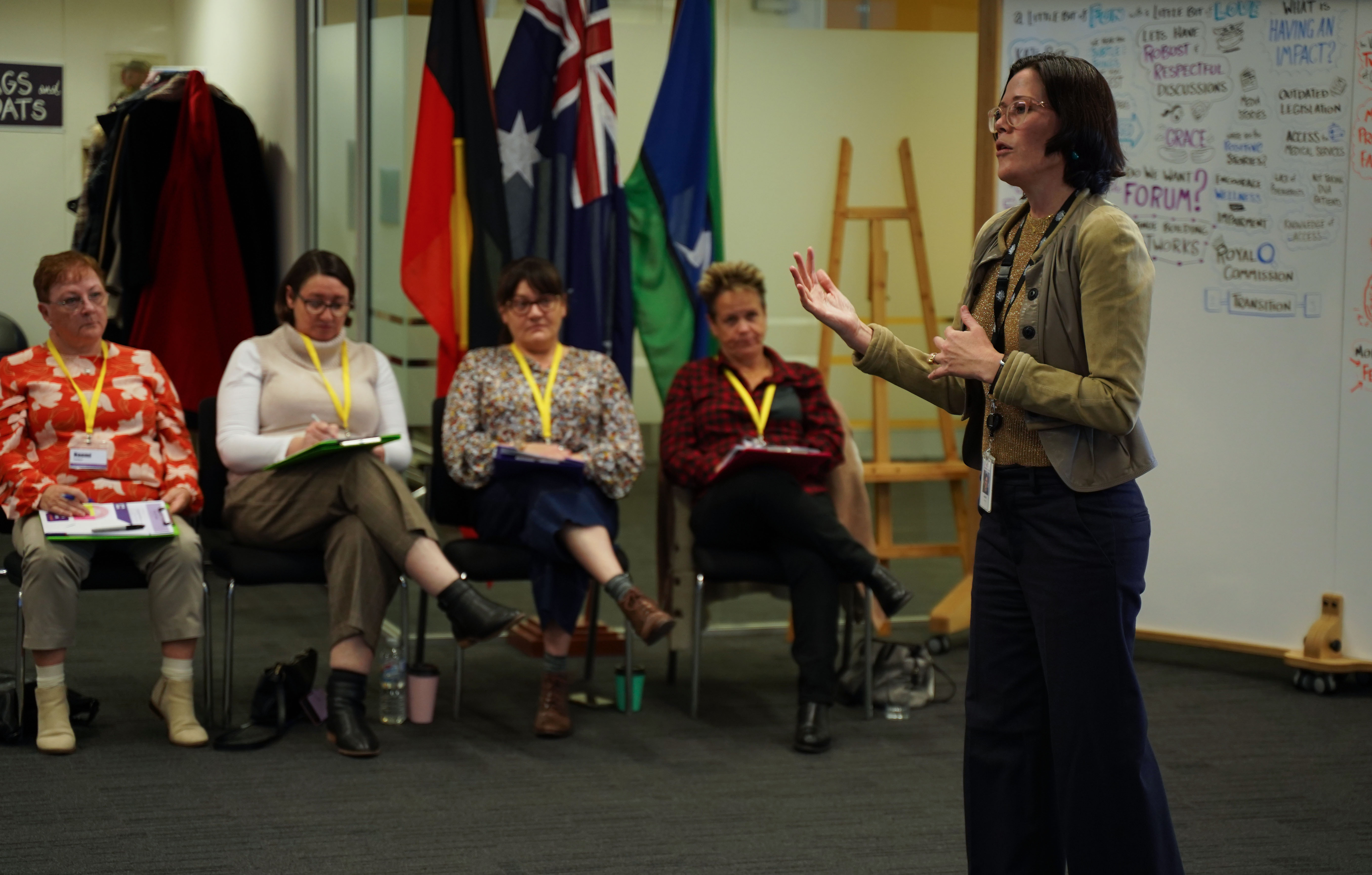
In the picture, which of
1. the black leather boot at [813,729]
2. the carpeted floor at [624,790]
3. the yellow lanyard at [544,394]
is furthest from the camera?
the yellow lanyard at [544,394]

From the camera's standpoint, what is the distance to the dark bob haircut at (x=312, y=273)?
3824 mm

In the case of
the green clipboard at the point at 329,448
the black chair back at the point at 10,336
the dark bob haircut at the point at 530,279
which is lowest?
the green clipboard at the point at 329,448

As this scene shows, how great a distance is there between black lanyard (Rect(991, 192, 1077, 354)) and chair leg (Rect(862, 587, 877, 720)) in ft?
5.83

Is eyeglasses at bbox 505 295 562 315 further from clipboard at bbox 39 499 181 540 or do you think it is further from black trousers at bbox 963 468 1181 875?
black trousers at bbox 963 468 1181 875

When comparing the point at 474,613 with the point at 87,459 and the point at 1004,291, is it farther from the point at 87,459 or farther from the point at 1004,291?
the point at 1004,291

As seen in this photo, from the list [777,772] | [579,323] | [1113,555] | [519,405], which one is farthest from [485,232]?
[1113,555]

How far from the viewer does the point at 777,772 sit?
3.39m

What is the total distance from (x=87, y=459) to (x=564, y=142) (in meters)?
1.69

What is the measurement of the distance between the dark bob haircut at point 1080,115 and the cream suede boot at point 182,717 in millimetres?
2505

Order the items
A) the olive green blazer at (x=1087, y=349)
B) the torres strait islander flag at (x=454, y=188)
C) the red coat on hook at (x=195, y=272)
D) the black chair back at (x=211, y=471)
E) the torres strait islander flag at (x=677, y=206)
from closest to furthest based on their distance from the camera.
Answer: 1. the olive green blazer at (x=1087, y=349)
2. the black chair back at (x=211, y=471)
3. the torres strait islander flag at (x=454, y=188)
4. the torres strait islander flag at (x=677, y=206)
5. the red coat on hook at (x=195, y=272)

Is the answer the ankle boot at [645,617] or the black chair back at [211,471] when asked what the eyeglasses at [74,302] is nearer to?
the black chair back at [211,471]

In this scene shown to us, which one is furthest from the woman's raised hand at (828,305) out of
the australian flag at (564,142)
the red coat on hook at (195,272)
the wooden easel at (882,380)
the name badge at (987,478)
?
the red coat on hook at (195,272)

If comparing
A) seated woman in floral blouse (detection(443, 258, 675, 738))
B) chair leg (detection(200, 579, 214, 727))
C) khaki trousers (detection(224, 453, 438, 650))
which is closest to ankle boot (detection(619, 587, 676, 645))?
seated woman in floral blouse (detection(443, 258, 675, 738))

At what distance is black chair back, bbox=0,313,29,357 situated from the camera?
5273 mm
